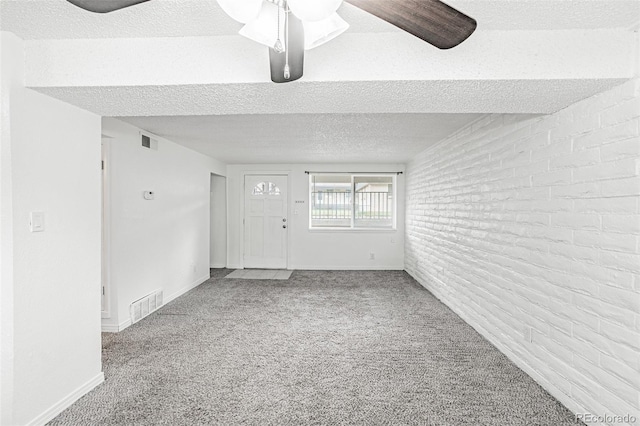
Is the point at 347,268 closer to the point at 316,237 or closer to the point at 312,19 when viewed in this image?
the point at 316,237

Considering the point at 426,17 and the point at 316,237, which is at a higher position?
the point at 426,17

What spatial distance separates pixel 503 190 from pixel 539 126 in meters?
0.65

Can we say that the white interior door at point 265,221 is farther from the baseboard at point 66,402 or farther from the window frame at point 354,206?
the baseboard at point 66,402

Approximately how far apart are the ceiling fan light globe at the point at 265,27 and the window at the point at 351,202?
5988mm

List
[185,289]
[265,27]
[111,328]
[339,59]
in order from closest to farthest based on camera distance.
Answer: [265,27] < [339,59] < [111,328] < [185,289]

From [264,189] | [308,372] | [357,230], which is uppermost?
[264,189]

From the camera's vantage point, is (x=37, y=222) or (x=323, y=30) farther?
(x=37, y=222)

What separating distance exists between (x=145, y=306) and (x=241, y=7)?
3.86 m

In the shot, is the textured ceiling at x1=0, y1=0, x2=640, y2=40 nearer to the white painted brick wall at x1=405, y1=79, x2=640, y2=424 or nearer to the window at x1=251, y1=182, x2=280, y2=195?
the white painted brick wall at x1=405, y1=79, x2=640, y2=424

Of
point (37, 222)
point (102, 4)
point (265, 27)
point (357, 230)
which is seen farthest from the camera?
point (357, 230)

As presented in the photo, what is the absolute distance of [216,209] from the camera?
7156 mm

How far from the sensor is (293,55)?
1355 millimetres

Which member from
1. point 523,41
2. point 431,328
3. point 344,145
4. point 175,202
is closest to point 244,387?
point 431,328

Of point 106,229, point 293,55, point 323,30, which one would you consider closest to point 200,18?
point 293,55
